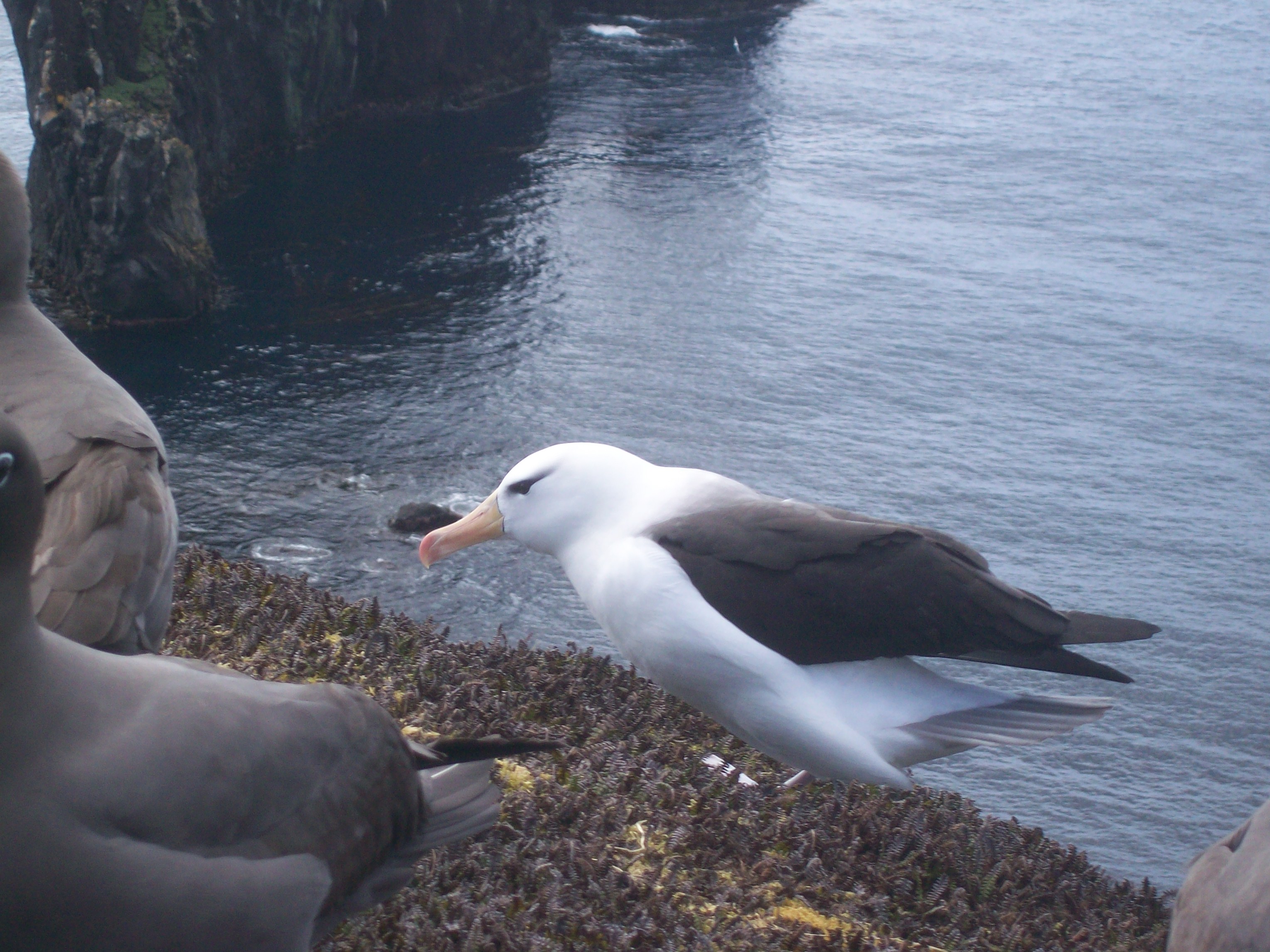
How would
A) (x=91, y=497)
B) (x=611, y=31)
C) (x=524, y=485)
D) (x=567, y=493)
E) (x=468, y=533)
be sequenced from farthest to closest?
(x=611, y=31), (x=468, y=533), (x=524, y=485), (x=567, y=493), (x=91, y=497)

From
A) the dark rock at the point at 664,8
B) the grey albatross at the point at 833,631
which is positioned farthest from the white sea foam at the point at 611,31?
the grey albatross at the point at 833,631

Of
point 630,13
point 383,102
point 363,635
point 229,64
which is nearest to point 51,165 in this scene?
point 229,64

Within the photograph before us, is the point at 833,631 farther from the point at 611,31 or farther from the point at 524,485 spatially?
the point at 611,31

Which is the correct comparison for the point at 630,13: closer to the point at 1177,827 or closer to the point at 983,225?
the point at 983,225

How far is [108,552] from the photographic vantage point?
4.51 metres

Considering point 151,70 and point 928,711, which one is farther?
point 151,70

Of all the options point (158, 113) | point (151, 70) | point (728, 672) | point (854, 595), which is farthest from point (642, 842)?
point (151, 70)

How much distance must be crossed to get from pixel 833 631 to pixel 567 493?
164 centimetres

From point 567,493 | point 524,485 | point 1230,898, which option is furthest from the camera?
point 524,485

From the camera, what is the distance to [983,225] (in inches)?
1219

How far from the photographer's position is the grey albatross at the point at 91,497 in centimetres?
432

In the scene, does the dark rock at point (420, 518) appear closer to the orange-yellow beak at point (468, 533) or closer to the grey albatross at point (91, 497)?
the orange-yellow beak at point (468, 533)

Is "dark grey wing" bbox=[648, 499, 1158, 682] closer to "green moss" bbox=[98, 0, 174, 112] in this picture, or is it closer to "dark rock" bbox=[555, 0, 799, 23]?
"green moss" bbox=[98, 0, 174, 112]

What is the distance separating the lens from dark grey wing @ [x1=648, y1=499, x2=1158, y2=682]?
6.01 metres
